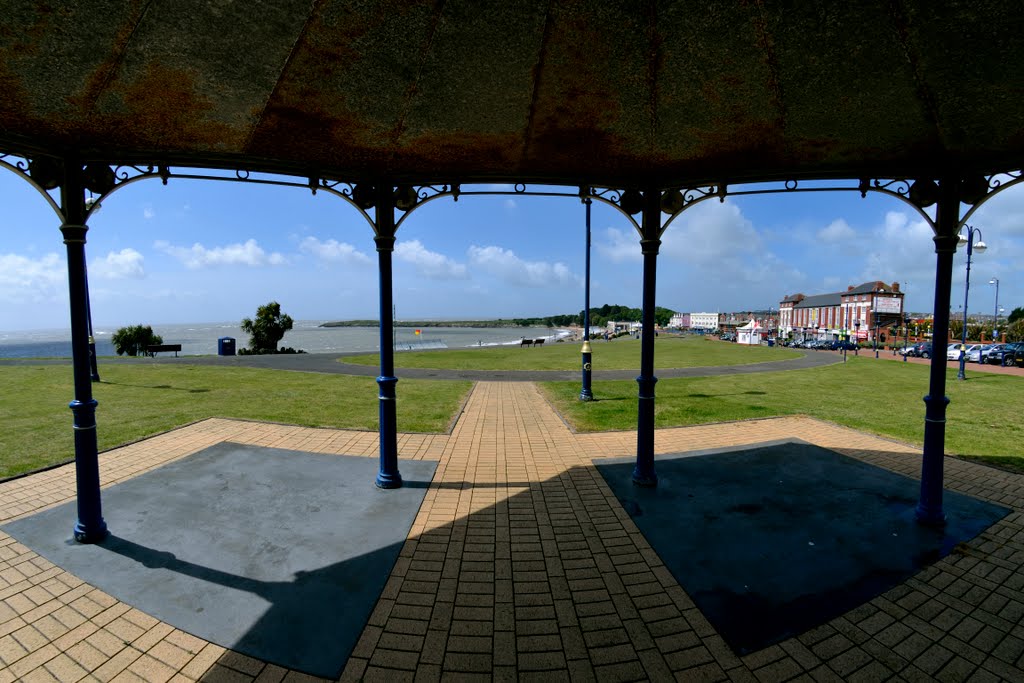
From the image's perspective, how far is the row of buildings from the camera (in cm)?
7738

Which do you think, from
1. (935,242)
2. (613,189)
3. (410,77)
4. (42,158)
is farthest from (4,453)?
(935,242)

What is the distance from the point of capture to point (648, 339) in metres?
5.77

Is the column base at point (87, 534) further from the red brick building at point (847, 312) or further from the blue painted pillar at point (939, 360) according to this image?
the red brick building at point (847, 312)

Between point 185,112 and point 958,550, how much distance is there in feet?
26.2

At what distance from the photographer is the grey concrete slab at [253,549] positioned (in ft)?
10.6

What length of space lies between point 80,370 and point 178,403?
26.1ft

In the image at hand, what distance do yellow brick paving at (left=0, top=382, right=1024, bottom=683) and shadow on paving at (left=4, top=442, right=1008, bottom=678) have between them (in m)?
0.06

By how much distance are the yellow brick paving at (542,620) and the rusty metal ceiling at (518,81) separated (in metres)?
3.83

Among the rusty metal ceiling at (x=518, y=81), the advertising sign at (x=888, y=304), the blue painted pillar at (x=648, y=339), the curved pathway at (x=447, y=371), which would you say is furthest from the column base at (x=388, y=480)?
the advertising sign at (x=888, y=304)

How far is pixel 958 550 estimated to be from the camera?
4.27 meters

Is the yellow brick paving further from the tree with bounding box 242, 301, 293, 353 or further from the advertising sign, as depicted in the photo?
the advertising sign

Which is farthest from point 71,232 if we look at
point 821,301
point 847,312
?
point 821,301

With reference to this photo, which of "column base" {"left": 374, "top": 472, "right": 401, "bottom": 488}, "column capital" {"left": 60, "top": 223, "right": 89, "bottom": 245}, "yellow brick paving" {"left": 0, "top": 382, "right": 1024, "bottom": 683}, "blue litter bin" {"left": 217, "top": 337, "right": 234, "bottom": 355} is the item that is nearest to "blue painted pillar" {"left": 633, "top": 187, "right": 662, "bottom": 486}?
"yellow brick paving" {"left": 0, "top": 382, "right": 1024, "bottom": 683}

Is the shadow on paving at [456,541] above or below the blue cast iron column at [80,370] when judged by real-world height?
below
